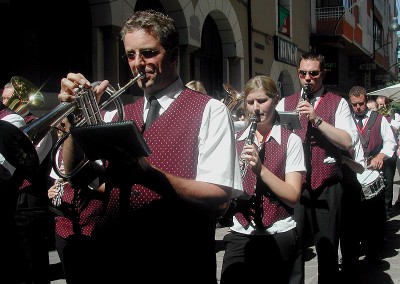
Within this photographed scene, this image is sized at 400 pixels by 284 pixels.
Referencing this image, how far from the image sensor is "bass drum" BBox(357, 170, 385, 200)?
5.71 meters

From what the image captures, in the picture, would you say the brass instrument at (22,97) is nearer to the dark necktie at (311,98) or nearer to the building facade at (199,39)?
the dark necktie at (311,98)

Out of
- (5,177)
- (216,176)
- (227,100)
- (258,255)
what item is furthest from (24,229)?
(227,100)

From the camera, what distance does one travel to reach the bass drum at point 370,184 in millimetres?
5711

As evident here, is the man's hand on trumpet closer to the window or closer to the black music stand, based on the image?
the black music stand

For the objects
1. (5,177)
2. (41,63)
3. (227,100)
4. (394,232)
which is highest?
(41,63)

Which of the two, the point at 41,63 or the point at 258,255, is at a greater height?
the point at 41,63

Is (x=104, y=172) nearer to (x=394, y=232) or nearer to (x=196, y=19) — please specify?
(x=394, y=232)

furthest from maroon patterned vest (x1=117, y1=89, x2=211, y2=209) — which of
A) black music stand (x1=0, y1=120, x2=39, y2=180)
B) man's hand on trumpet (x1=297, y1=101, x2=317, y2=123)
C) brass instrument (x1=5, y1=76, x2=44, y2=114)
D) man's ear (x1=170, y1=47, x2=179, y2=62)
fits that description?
brass instrument (x1=5, y1=76, x2=44, y2=114)

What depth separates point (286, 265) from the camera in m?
3.46

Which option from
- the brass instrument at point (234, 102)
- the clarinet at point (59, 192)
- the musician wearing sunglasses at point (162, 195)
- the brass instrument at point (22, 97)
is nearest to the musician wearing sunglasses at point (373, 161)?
the brass instrument at point (234, 102)

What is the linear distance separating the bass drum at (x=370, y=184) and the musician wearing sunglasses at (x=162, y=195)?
141 inches

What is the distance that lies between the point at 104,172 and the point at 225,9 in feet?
39.0

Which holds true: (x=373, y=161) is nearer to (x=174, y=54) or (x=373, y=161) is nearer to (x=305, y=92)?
(x=305, y=92)

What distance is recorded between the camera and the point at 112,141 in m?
Answer: 2.06
